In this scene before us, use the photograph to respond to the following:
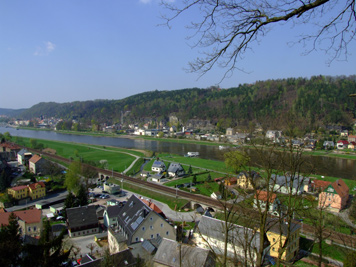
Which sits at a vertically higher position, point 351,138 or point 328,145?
point 351,138

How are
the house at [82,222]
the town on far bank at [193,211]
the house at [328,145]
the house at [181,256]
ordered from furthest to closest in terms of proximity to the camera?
the house at [328,145], the house at [82,222], the house at [181,256], the town on far bank at [193,211]

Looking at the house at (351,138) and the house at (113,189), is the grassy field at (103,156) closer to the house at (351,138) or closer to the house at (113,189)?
the house at (113,189)

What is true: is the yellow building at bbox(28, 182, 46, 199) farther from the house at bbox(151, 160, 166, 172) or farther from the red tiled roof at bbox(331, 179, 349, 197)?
the red tiled roof at bbox(331, 179, 349, 197)

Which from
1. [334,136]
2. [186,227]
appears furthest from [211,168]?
[334,136]

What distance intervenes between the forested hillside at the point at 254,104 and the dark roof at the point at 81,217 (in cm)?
2070

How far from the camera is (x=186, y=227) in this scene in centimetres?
1147

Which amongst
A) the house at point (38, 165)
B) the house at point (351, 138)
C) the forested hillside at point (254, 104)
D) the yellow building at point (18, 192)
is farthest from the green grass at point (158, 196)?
the house at point (351, 138)

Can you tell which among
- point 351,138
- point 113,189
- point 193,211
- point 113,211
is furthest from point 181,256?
point 351,138

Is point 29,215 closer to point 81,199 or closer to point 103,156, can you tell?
point 81,199

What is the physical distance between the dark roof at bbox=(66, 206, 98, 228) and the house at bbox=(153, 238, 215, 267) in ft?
15.6

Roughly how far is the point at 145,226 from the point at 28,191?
974 centimetres

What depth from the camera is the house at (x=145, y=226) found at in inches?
383

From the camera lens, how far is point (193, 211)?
13422 millimetres

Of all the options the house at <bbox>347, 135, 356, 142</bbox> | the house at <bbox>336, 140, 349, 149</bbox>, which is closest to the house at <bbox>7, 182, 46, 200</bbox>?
the house at <bbox>336, 140, 349, 149</bbox>
